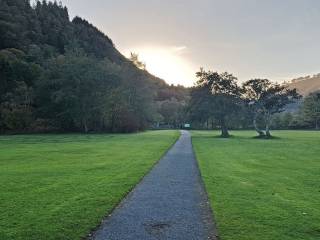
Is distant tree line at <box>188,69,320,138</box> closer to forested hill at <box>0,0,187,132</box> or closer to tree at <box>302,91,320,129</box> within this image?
forested hill at <box>0,0,187,132</box>

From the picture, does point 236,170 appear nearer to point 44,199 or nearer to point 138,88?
point 44,199

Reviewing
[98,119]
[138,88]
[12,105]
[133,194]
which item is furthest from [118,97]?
[133,194]

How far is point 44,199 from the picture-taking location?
10.2 m

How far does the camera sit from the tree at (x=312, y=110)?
10656 centimetres

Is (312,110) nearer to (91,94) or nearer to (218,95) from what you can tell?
(218,95)

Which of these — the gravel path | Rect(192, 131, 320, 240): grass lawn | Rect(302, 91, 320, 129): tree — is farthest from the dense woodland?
the gravel path

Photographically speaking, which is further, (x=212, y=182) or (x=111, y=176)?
(x=111, y=176)

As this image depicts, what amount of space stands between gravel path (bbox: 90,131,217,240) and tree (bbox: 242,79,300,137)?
50.1 meters

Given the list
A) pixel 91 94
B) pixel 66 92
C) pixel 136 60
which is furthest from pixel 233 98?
pixel 136 60

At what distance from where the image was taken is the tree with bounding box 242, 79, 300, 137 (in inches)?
2370

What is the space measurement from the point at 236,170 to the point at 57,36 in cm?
10321

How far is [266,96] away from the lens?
199 ft

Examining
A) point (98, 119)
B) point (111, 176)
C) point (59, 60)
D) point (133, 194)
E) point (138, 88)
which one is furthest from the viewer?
point (138, 88)

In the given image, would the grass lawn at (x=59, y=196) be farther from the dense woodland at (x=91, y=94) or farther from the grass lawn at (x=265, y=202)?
the dense woodland at (x=91, y=94)
